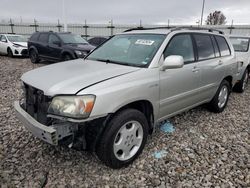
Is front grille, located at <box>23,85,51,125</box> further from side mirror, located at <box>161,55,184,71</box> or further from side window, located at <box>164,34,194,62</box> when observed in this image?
side window, located at <box>164,34,194,62</box>

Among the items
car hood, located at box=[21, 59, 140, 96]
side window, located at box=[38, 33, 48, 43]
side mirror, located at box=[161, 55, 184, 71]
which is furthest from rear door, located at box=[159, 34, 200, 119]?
side window, located at box=[38, 33, 48, 43]

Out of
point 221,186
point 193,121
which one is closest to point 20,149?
point 221,186

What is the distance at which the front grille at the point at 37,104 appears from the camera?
2.45m

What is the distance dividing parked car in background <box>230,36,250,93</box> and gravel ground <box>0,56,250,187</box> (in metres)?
2.52

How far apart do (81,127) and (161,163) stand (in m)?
1.24

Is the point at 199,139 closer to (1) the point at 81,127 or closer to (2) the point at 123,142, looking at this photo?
(2) the point at 123,142

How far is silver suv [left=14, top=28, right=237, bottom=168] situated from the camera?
233 cm

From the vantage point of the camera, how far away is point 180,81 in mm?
3334

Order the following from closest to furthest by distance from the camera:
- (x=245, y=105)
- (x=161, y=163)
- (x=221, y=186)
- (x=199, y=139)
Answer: (x=221, y=186) → (x=161, y=163) → (x=199, y=139) → (x=245, y=105)

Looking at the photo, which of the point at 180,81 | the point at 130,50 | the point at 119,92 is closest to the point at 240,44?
the point at 180,81

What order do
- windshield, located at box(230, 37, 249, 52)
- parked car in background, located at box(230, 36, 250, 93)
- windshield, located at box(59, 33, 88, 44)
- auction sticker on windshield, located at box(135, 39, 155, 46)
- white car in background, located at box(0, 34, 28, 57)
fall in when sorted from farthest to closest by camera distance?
white car in background, located at box(0, 34, 28, 57)
windshield, located at box(59, 33, 88, 44)
windshield, located at box(230, 37, 249, 52)
parked car in background, located at box(230, 36, 250, 93)
auction sticker on windshield, located at box(135, 39, 155, 46)

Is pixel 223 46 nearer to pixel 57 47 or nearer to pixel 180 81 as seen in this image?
pixel 180 81

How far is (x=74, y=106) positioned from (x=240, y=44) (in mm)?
6660

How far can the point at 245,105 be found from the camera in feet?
17.7
